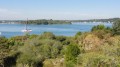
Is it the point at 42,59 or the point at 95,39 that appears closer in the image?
the point at 42,59

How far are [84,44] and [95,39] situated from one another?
5.54 ft

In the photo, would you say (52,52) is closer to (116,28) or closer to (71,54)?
(71,54)

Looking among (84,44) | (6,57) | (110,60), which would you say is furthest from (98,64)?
(84,44)

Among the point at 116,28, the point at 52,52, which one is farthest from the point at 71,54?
the point at 116,28

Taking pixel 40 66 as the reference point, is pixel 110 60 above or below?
above

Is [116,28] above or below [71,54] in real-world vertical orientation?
above

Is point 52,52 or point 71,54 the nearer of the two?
point 71,54

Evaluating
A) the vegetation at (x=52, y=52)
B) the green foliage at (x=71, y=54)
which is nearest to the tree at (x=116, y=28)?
the vegetation at (x=52, y=52)

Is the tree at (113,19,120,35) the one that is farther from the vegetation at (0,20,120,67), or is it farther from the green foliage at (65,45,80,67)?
the green foliage at (65,45,80,67)

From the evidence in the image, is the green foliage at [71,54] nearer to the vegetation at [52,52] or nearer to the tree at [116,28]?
the vegetation at [52,52]

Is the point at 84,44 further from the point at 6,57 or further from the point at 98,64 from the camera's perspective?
the point at 98,64

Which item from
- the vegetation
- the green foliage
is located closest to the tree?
the vegetation

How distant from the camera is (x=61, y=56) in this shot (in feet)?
98.4

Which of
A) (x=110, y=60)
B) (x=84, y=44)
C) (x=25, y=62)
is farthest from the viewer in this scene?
(x=84, y=44)
